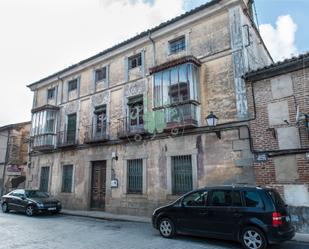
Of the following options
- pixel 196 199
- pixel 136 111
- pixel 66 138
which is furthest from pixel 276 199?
pixel 66 138

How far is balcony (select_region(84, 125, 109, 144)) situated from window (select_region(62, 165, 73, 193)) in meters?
2.34

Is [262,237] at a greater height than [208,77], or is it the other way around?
[208,77]

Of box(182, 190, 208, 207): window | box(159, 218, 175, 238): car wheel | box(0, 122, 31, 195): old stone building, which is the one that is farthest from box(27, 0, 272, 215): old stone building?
box(0, 122, 31, 195): old stone building

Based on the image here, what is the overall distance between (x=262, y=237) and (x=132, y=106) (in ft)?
29.8

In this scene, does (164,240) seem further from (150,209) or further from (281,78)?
(281,78)

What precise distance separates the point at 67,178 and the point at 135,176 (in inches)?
206

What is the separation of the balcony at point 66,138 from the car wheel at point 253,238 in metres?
11.3

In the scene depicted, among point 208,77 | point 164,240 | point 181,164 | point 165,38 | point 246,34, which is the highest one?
point 165,38

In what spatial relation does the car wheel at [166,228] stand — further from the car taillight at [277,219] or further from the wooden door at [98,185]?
the wooden door at [98,185]

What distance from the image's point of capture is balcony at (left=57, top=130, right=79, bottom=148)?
15407 mm

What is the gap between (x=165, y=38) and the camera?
12805 millimetres

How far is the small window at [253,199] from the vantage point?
6312 millimetres

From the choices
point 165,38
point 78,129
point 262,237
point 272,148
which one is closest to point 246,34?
point 165,38

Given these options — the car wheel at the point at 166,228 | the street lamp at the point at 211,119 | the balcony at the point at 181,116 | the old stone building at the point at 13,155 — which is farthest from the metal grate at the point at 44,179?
the street lamp at the point at 211,119
